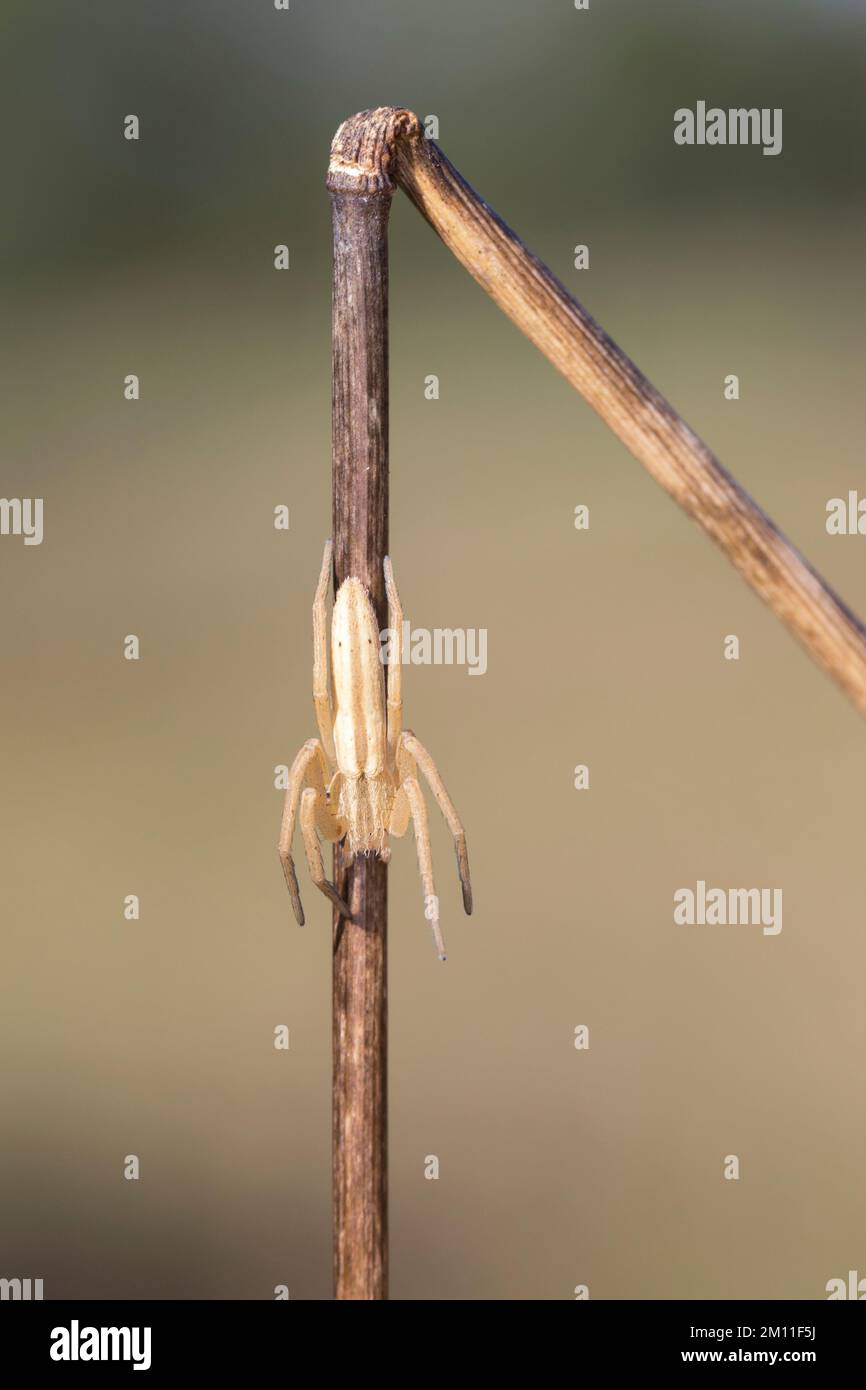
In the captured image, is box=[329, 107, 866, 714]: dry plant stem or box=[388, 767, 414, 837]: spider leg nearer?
box=[329, 107, 866, 714]: dry plant stem

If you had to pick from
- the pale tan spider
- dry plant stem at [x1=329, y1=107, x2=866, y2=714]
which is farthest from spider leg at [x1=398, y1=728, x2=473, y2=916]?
dry plant stem at [x1=329, y1=107, x2=866, y2=714]

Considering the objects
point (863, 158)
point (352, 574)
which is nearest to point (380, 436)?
point (352, 574)

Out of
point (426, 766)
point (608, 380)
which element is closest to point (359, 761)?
point (426, 766)

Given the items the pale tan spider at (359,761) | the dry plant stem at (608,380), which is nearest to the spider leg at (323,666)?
the pale tan spider at (359,761)

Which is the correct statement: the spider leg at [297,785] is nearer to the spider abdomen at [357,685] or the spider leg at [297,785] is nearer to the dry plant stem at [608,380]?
the spider abdomen at [357,685]

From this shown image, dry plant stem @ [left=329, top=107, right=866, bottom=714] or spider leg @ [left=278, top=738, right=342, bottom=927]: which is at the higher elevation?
dry plant stem @ [left=329, top=107, right=866, bottom=714]

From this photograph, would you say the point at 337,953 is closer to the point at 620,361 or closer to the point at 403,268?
the point at 620,361

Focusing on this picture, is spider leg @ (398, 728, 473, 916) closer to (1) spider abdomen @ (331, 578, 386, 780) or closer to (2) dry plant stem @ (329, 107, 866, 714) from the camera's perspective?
(1) spider abdomen @ (331, 578, 386, 780)
